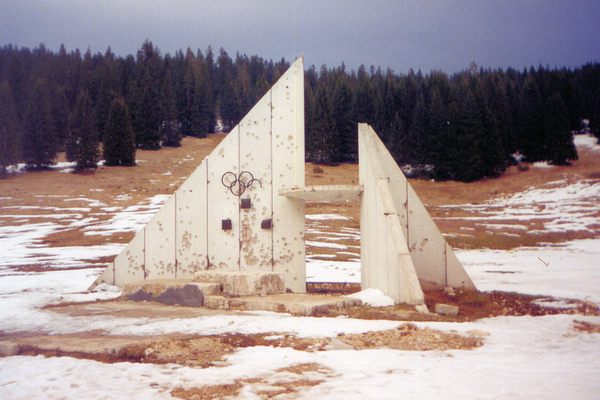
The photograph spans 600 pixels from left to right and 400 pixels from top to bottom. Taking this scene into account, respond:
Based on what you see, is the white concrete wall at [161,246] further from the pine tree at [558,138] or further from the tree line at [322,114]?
the pine tree at [558,138]

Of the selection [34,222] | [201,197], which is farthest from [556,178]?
[201,197]

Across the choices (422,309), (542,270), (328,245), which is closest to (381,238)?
(422,309)

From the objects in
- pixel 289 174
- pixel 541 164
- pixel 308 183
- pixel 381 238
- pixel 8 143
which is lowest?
pixel 381 238

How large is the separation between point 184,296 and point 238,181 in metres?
3.51

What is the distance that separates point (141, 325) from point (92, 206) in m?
43.8

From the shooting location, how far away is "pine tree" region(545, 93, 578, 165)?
230 feet

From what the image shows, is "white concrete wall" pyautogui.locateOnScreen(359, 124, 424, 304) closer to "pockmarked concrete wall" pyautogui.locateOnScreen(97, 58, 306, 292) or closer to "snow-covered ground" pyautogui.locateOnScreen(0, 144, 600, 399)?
"snow-covered ground" pyautogui.locateOnScreen(0, 144, 600, 399)

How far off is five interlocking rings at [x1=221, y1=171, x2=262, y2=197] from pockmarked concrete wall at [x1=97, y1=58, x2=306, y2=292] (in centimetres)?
2

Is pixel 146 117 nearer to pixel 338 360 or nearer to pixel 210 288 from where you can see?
pixel 210 288

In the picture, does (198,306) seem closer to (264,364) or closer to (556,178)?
(264,364)

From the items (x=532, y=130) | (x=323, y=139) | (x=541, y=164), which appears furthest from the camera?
(x=323, y=139)

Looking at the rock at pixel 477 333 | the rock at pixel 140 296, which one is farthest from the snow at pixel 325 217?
the rock at pixel 477 333

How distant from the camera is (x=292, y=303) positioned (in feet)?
37.0

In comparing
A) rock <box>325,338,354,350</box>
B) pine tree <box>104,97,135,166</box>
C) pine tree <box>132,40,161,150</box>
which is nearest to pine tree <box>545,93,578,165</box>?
pine tree <box>104,97,135,166</box>
